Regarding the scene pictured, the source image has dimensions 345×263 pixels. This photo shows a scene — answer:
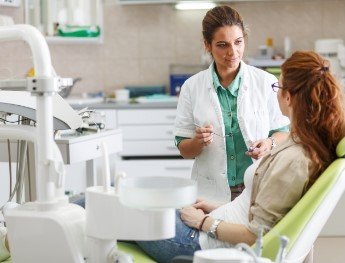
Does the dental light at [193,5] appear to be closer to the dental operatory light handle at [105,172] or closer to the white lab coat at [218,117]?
the white lab coat at [218,117]

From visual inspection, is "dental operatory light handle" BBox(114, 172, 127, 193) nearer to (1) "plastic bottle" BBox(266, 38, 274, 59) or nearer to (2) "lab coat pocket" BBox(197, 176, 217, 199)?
(2) "lab coat pocket" BBox(197, 176, 217, 199)

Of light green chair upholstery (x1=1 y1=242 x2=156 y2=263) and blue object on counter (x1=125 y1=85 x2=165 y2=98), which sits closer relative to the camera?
light green chair upholstery (x1=1 y1=242 x2=156 y2=263)

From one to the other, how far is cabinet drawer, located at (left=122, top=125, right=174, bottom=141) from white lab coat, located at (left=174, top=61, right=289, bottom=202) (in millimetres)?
2006

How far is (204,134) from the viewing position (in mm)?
Result: 2439

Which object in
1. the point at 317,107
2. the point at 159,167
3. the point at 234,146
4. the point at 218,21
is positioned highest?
the point at 218,21

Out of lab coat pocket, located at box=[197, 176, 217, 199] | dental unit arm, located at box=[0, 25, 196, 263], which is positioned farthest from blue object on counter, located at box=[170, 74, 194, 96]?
dental unit arm, located at box=[0, 25, 196, 263]

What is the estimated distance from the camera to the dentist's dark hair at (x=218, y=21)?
2.51 meters

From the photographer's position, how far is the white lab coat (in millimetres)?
2557

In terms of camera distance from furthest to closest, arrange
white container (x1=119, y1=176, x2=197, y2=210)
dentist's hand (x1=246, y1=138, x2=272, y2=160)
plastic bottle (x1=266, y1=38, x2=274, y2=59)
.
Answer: plastic bottle (x1=266, y1=38, x2=274, y2=59), dentist's hand (x1=246, y1=138, x2=272, y2=160), white container (x1=119, y1=176, x2=197, y2=210)

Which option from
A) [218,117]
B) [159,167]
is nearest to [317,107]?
[218,117]

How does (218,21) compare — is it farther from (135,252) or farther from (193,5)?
(193,5)

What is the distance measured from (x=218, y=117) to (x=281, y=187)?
79cm

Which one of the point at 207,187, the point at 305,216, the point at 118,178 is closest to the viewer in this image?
the point at 118,178

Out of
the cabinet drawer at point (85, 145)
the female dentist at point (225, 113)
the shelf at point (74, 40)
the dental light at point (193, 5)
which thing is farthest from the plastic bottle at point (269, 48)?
the cabinet drawer at point (85, 145)
